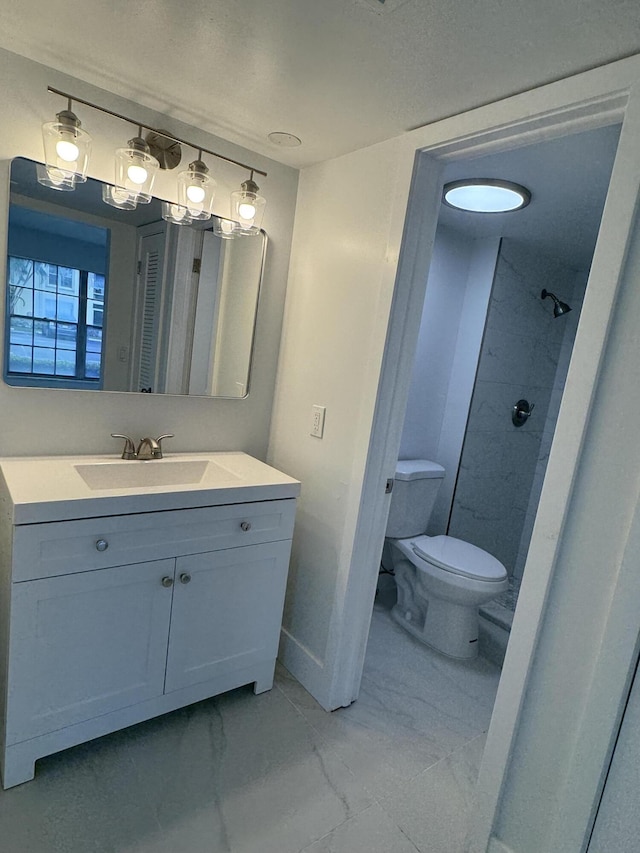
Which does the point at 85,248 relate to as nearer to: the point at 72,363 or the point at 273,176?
the point at 72,363

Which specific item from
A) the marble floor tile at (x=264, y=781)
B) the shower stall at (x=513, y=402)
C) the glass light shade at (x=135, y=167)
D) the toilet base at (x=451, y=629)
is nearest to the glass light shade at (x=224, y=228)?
the glass light shade at (x=135, y=167)

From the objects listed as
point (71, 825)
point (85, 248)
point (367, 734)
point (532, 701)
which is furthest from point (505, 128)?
point (71, 825)

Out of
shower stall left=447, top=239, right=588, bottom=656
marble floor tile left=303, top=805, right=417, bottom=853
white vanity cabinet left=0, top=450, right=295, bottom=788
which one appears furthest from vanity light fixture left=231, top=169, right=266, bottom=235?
marble floor tile left=303, top=805, right=417, bottom=853

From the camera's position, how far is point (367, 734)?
5.94ft

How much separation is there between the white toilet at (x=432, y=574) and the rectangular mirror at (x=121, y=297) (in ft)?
3.63

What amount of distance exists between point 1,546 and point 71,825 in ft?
2.59

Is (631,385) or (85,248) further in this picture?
(85,248)

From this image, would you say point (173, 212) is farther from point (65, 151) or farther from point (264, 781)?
point (264, 781)

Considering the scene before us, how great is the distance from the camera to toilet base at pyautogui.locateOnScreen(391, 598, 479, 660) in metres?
2.38

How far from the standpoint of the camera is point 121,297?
174 centimetres

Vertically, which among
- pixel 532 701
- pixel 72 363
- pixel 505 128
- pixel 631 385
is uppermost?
pixel 505 128

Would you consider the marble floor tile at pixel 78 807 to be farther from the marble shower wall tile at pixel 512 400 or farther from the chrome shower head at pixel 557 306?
the chrome shower head at pixel 557 306

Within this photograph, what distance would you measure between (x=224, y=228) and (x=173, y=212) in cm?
21

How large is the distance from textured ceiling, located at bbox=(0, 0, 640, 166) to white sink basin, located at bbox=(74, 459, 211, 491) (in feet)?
4.03
